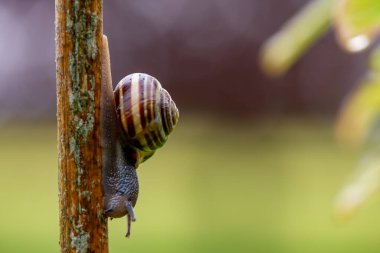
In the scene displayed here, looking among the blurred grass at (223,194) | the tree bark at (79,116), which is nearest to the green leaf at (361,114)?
the tree bark at (79,116)

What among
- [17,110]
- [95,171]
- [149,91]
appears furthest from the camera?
[17,110]

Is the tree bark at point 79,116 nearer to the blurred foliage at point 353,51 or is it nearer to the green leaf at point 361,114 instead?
the blurred foliage at point 353,51

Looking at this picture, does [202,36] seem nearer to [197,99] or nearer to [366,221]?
[197,99]

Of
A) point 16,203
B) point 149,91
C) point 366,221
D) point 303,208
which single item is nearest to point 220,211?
point 303,208

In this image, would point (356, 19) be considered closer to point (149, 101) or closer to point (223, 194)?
point (149, 101)

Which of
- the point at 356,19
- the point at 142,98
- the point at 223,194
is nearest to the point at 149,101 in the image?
the point at 142,98

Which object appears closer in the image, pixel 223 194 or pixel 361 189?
pixel 361 189

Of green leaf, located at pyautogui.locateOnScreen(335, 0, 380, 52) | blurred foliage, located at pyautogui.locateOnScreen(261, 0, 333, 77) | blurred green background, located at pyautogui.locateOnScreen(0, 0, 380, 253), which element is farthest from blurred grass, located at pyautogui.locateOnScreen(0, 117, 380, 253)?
green leaf, located at pyautogui.locateOnScreen(335, 0, 380, 52)
